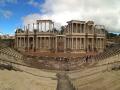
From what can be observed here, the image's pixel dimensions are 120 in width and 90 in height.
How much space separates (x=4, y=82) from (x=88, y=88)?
11494mm

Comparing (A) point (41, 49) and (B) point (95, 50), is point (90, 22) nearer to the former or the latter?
(B) point (95, 50)

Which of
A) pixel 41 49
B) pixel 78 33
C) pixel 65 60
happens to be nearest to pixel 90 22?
pixel 78 33

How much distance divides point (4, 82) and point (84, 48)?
5468cm

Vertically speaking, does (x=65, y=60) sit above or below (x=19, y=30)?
below

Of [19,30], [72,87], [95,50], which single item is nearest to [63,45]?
[95,50]

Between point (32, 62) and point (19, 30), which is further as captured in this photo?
point (19, 30)

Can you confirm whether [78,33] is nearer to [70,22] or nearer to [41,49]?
[70,22]

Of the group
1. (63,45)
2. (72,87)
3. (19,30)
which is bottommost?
(72,87)

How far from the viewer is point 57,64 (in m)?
63.1

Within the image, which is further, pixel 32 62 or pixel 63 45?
pixel 63 45

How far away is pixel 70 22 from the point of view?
270 ft

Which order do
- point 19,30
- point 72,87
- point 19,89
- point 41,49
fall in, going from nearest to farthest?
point 19,89
point 72,87
point 41,49
point 19,30

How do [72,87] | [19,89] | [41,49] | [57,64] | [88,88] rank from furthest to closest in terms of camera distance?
[41,49] → [57,64] → [72,87] → [88,88] → [19,89]

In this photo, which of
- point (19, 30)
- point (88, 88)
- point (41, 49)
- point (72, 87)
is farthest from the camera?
point (19, 30)
